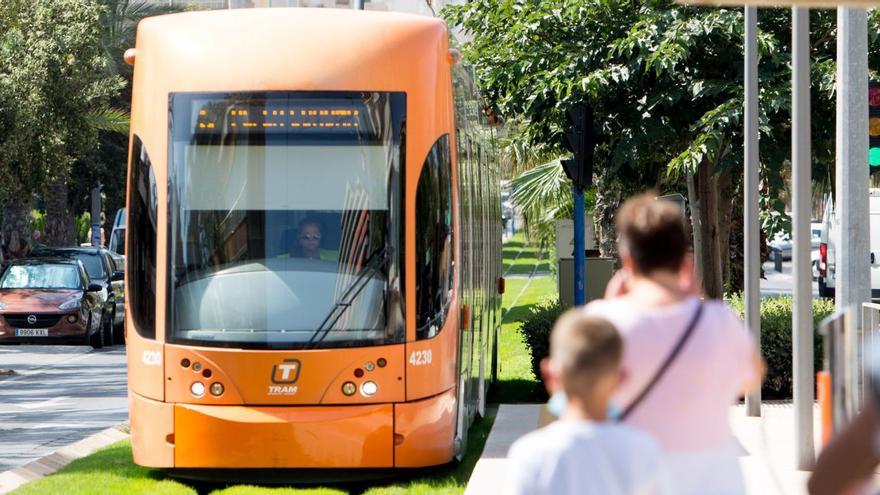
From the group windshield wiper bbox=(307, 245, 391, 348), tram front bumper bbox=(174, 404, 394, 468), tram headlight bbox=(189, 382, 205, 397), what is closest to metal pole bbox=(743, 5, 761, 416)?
windshield wiper bbox=(307, 245, 391, 348)

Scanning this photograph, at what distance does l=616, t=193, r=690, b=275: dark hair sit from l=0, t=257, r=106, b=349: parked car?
22.5 m

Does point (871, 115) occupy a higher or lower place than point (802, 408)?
higher

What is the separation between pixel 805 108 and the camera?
11.1 m

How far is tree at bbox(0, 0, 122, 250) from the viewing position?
2770 cm

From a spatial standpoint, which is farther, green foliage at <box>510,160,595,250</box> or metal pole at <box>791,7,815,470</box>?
green foliage at <box>510,160,595,250</box>

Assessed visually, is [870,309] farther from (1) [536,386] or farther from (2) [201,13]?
(1) [536,386]

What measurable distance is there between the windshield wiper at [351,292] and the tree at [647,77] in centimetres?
660

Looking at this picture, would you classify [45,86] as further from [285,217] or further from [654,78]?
[285,217]

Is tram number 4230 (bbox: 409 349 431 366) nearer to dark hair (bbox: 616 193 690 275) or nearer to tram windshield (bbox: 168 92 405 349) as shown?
tram windshield (bbox: 168 92 405 349)

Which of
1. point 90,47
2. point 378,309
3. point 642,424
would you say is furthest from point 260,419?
point 90,47

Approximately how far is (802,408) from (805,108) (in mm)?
2066

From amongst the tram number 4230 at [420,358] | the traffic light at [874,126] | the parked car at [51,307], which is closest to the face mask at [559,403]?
the tram number 4230 at [420,358]

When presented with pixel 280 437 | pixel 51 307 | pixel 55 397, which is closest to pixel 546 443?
pixel 280 437

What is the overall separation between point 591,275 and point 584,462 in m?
16.0
